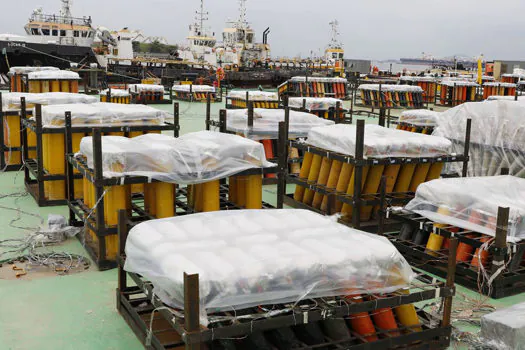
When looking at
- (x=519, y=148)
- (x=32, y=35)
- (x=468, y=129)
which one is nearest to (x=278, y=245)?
(x=468, y=129)

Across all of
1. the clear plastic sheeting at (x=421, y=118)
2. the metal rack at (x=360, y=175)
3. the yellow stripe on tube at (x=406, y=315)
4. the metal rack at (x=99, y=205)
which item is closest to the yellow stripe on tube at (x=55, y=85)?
the clear plastic sheeting at (x=421, y=118)

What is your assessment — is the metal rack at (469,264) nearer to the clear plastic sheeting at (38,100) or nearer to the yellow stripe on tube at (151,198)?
the yellow stripe on tube at (151,198)

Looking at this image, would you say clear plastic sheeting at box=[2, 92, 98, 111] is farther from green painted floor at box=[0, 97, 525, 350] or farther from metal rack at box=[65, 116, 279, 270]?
green painted floor at box=[0, 97, 525, 350]

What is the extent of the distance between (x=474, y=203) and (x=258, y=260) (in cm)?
360

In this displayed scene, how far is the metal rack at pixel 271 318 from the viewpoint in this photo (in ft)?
13.0

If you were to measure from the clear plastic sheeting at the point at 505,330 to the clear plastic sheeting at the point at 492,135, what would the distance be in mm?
6005

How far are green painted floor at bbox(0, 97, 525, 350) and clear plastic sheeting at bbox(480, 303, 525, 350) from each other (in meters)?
0.63

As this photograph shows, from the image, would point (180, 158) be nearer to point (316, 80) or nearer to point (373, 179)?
point (373, 179)

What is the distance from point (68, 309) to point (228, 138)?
119 inches

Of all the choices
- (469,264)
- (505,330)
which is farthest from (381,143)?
(505,330)

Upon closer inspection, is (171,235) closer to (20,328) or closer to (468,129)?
(20,328)

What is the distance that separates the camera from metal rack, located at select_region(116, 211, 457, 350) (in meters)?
3.95

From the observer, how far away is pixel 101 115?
9438mm

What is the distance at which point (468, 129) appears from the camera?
9.79 metres
